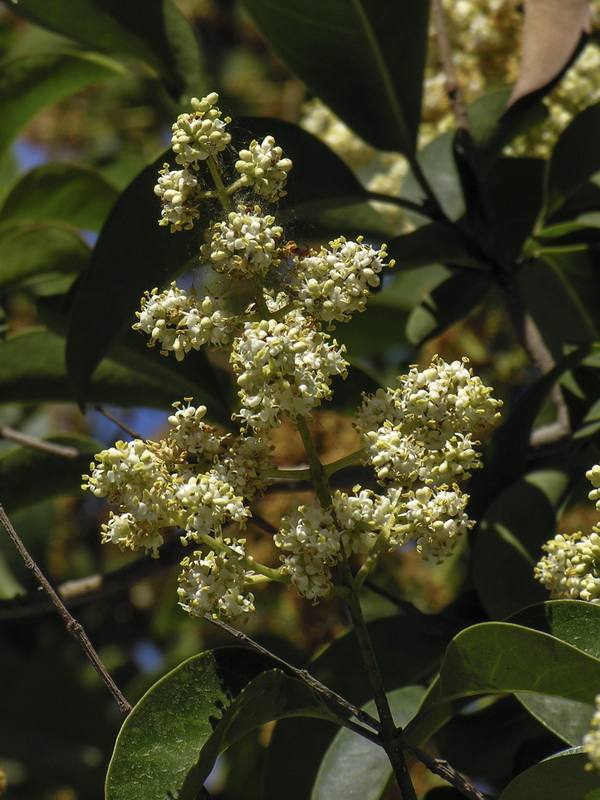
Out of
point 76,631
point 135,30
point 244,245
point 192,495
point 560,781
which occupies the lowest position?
point 560,781

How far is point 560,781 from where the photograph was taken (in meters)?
1.03

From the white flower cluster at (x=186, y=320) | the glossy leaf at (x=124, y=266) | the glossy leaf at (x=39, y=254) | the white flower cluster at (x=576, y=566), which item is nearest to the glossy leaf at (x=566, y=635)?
the white flower cluster at (x=576, y=566)

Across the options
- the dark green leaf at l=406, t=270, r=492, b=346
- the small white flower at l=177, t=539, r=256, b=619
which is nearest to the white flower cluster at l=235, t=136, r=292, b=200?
the small white flower at l=177, t=539, r=256, b=619

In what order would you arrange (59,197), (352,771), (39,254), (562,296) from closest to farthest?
(352,771)
(562,296)
(39,254)
(59,197)

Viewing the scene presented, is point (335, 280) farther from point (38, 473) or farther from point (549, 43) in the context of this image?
point (38, 473)

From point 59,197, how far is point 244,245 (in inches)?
58.3

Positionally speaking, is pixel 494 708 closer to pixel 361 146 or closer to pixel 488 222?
pixel 488 222

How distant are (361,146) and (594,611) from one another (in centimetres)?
204

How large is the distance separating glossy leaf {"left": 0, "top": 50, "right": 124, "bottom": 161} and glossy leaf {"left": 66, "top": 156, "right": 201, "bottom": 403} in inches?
35.0

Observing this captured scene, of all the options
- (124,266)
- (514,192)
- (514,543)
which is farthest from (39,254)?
(514,543)

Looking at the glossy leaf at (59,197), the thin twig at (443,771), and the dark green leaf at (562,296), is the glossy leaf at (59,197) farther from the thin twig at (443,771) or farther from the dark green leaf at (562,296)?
the thin twig at (443,771)

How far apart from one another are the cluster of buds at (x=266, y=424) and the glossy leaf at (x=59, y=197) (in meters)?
1.33

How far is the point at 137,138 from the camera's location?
4.14 m

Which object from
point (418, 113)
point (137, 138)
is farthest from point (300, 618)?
point (137, 138)
